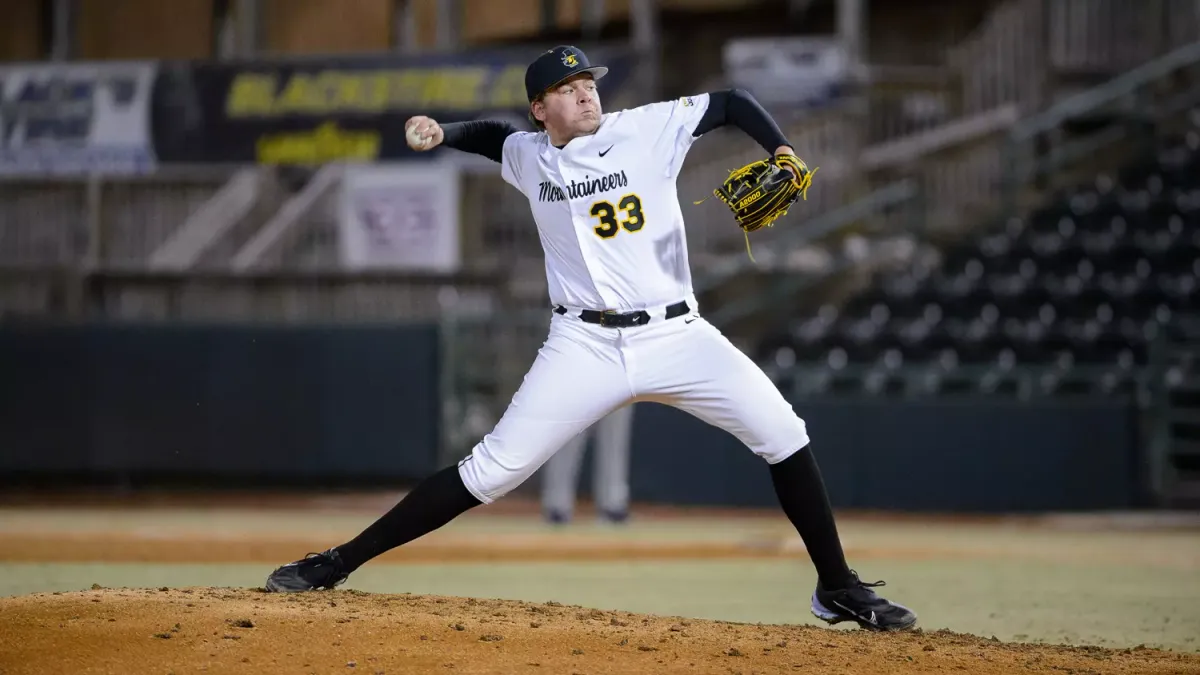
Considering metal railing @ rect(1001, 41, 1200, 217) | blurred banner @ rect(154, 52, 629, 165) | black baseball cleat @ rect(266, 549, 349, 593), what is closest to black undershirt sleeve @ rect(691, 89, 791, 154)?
black baseball cleat @ rect(266, 549, 349, 593)

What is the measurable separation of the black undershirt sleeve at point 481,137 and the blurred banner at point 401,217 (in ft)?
36.8

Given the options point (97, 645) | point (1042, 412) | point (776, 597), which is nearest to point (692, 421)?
point (1042, 412)

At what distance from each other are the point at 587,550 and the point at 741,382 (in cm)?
516

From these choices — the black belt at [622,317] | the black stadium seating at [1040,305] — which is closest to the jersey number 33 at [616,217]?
the black belt at [622,317]

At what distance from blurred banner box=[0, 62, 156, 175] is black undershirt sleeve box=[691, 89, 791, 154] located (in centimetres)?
1351

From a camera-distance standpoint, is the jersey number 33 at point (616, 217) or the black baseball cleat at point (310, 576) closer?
the jersey number 33 at point (616, 217)

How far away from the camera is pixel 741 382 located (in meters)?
5.22

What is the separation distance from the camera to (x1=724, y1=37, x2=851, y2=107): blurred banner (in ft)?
58.2

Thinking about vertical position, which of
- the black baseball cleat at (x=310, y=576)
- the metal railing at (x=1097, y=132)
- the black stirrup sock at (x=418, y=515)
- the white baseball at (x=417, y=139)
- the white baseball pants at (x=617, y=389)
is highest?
the metal railing at (x=1097, y=132)

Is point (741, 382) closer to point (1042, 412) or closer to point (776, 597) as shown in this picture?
point (776, 597)

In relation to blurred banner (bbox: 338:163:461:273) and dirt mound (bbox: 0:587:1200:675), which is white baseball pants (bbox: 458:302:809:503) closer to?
dirt mound (bbox: 0:587:1200:675)

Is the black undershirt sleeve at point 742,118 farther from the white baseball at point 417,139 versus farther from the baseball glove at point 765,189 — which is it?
the white baseball at point 417,139

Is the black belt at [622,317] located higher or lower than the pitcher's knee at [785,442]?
higher

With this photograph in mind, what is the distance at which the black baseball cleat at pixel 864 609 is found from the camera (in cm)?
539
